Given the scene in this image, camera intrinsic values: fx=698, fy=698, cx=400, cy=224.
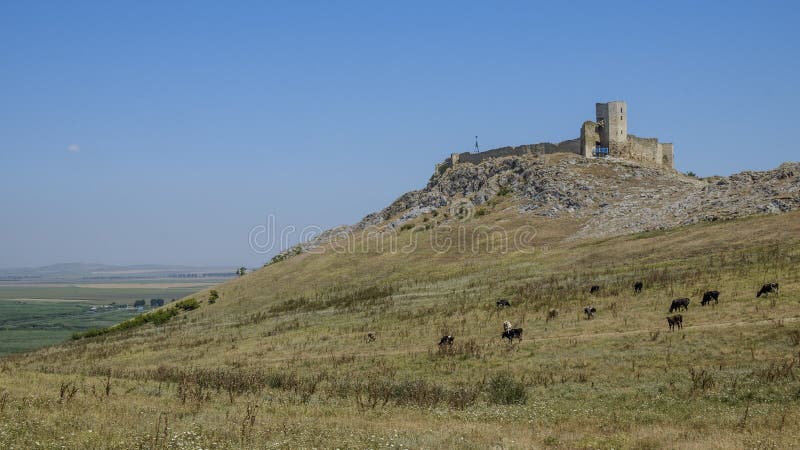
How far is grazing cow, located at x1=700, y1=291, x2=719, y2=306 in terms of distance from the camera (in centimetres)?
3631

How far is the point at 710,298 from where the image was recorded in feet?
120

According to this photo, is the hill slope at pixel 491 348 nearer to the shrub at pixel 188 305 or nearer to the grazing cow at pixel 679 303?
the grazing cow at pixel 679 303

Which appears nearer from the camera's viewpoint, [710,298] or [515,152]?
[710,298]

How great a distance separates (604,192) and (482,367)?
6312cm

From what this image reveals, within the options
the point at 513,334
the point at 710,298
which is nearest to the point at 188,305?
the point at 513,334

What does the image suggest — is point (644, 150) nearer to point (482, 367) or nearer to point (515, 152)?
point (515, 152)

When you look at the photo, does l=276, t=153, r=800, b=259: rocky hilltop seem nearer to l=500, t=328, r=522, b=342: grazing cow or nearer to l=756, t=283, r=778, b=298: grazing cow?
l=756, t=283, r=778, b=298: grazing cow

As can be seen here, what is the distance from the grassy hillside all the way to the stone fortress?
31.4 m

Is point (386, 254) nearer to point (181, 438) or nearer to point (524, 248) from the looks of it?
point (524, 248)

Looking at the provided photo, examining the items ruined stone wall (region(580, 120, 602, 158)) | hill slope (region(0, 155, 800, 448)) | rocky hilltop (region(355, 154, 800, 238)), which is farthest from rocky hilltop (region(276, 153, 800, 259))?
ruined stone wall (region(580, 120, 602, 158))

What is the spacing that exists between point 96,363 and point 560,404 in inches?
1379

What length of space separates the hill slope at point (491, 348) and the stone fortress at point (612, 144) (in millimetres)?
7651

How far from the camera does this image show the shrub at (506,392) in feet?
77.3

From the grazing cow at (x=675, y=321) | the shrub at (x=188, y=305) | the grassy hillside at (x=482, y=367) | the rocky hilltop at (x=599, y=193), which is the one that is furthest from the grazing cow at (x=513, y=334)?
the shrub at (x=188, y=305)
